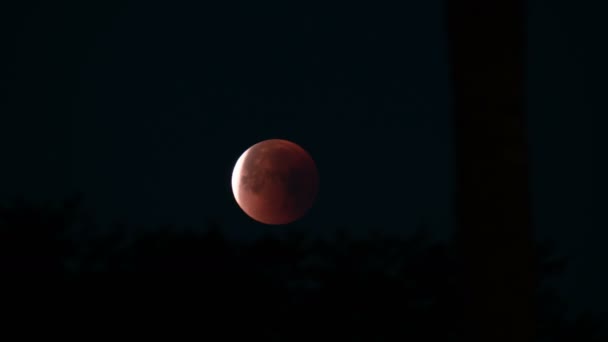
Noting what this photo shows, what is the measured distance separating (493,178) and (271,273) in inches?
871

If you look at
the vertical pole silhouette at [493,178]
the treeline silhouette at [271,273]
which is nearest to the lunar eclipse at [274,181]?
the treeline silhouette at [271,273]

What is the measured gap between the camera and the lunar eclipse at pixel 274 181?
19.1 meters

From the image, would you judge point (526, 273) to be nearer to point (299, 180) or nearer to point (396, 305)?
point (299, 180)

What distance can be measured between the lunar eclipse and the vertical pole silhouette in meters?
14.3

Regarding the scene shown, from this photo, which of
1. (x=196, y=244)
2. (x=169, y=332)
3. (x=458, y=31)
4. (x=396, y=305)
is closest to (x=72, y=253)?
(x=196, y=244)

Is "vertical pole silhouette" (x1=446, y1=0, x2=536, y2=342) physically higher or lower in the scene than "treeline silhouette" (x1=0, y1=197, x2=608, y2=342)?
lower

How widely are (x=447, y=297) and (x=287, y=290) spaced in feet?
14.8

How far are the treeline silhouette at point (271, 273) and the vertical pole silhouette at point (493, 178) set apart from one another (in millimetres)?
19202

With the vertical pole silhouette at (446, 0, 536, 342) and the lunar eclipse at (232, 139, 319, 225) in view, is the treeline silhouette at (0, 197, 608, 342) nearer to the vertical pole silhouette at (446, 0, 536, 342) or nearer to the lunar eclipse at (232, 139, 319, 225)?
the lunar eclipse at (232, 139, 319, 225)

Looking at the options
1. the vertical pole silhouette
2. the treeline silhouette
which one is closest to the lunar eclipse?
the treeline silhouette

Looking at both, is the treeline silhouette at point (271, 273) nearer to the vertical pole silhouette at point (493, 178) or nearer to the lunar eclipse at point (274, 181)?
the lunar eclipse at point (274, 181)

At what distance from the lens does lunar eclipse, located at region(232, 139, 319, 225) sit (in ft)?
62.6

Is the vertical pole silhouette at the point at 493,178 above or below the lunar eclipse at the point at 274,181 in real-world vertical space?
below

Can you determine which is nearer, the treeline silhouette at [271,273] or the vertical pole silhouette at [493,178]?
the vertical pole silhouette at [493,178]
